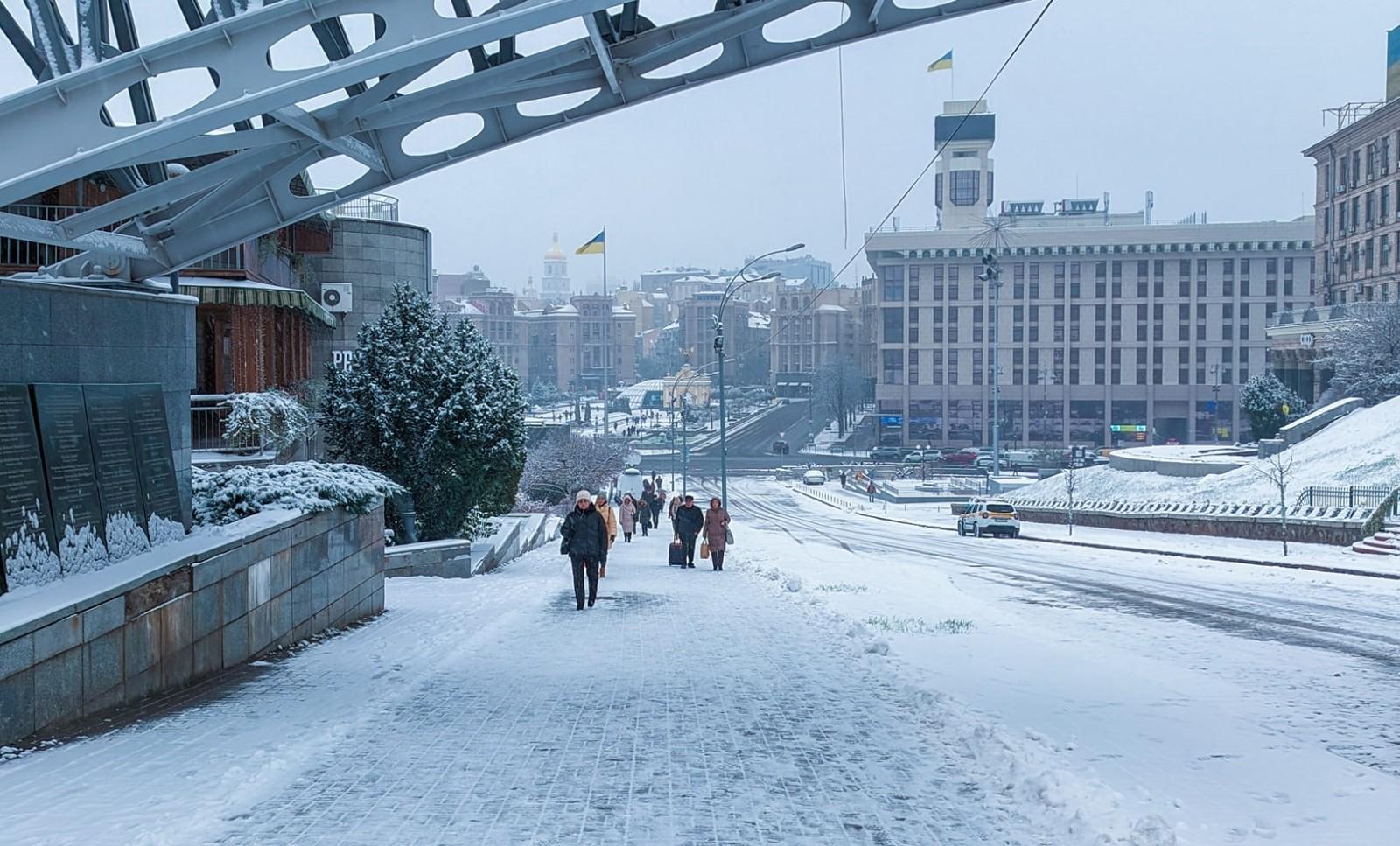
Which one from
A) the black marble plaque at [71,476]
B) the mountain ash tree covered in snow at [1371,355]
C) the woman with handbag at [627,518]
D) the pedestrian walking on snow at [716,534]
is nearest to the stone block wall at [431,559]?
the pedestrian walking on snow at [716,534]

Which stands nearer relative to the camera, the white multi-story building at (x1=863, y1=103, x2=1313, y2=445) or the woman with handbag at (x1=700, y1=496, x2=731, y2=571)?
the woman with handbag at (x1=700, y1=496, x2=731, y2=571)

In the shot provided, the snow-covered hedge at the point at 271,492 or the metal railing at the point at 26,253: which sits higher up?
the metal railing at the point at 26,253

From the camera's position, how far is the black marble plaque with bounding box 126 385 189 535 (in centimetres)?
1135

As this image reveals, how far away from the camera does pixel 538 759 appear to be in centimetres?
772

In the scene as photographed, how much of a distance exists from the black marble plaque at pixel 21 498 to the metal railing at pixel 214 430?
32.7ft

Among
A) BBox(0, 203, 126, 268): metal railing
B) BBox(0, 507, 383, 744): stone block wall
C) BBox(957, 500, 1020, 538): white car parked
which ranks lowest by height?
BBox(957, 500, 1020, 538): white car parked

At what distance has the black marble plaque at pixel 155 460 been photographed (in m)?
11.4

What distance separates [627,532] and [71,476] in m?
24.3

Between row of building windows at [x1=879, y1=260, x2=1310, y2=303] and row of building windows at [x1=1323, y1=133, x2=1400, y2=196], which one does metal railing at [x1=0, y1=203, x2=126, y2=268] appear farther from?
row of building windows at [x1=879, y1=260, x2=1310, y2=303]

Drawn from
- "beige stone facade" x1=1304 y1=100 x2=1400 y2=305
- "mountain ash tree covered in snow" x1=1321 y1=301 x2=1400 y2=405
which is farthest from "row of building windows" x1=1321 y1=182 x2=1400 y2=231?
"mountain ash tree covered in snow" x1=1321 y1=301 x2=1400 y2=405

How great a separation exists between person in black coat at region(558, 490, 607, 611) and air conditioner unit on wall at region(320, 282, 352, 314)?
23.4 meters

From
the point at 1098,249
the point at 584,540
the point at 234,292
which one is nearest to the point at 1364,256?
the point at 1098,249

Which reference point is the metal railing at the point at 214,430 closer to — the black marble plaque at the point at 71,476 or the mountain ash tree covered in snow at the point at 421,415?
the mountain ash tree covered in snow at the point at 421,415

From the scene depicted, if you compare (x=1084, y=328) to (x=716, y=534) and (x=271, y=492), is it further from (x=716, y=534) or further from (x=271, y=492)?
(x=271, y=492)
